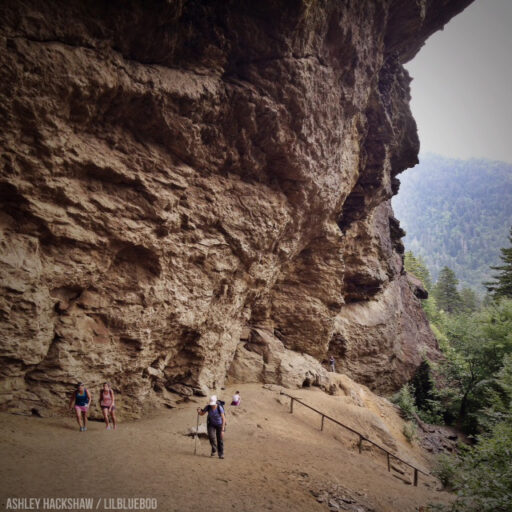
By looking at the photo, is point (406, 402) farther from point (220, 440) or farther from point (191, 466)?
Answer: point (191, 466)

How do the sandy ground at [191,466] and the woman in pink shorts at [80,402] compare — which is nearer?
the sandy ground at [191,466]

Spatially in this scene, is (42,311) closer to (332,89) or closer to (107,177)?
(107,177)

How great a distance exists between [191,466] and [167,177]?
27.8 ft

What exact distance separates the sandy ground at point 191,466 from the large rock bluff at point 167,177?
A: 1760 mm

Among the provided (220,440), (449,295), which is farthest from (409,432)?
(449,295)

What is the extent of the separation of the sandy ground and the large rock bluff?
176 cm

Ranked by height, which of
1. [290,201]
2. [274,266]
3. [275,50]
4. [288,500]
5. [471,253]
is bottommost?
[288,500]

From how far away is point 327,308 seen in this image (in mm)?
20547

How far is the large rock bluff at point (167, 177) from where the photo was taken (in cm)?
843

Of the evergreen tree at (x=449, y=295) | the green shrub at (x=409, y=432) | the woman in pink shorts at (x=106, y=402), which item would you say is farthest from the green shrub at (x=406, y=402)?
the evergreen tree at (x=449, y=295)

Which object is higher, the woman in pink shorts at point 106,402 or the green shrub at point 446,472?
the woman in pink shorts at point 106,402

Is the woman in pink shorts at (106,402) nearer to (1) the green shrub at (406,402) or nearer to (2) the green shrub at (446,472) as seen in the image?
(2) the green shrub at (446,472)

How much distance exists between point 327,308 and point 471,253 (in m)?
192

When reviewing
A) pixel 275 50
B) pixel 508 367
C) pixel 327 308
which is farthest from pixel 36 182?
pixel 508 367
